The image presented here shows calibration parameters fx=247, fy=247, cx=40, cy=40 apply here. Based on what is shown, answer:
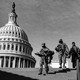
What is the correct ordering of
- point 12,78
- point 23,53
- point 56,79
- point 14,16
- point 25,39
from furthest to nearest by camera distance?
point 14,16, point 25,39, point 23,53, point 12,78, point 56,79

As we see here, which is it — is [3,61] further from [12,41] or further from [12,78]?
[12,78]

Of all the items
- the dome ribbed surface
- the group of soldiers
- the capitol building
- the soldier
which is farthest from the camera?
the dome ribbed surface

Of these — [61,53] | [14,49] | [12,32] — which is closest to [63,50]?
[61,53]

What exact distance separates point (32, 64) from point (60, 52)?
288 ft

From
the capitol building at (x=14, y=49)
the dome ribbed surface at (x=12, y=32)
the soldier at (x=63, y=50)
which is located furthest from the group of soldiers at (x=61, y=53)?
the dome ribbed surface at (x=12, y=32)

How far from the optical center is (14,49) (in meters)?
108

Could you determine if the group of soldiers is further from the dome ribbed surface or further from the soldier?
the dome ribbed surface

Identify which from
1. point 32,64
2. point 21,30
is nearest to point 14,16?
point 21,30

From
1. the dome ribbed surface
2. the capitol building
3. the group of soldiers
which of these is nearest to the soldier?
the group of soldiers

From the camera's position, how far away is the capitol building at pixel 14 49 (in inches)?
4026

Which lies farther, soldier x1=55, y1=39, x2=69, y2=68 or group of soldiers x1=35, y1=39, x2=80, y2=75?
soldier x1=55, y1=39, x2=69, y2=68

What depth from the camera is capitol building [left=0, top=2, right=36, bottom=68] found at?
10225 cm

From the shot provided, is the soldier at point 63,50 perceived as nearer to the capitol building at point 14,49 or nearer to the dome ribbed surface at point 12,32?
the capitol building at point 14,49

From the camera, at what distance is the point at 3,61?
101 m
